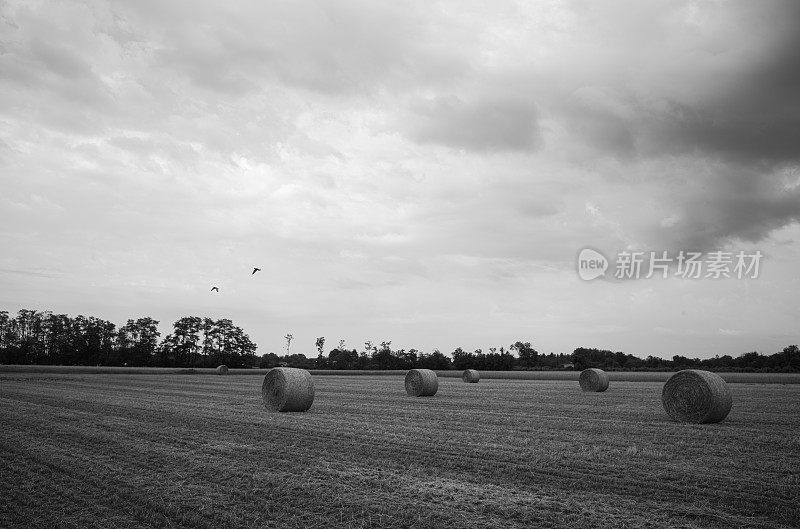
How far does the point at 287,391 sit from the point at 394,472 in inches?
423

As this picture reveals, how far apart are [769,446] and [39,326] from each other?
157982 millimetres

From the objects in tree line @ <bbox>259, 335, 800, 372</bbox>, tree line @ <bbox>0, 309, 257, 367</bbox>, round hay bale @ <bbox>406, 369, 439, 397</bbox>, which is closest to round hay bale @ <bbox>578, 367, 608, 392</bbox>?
round hay bale @ <bbox>406, 369, 439, 397</bbox>

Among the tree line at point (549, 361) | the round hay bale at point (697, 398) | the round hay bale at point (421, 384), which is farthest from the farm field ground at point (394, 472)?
the tree line at point (549, 361)

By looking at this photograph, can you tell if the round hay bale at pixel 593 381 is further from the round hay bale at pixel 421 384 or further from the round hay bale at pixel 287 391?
the round hay bale at pixel 287 391

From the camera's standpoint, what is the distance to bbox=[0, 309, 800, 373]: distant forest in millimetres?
93938

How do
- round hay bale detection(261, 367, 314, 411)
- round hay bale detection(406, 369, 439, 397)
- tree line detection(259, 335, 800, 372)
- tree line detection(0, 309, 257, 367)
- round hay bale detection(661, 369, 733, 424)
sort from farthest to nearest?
tree line detection(0, 309, 257, 367) → tree line detection(259, 335, 800, 372) → round hay bale detection(406, 369, 439, 397) → round hay bale detection(261, 367, 314, 411) → round hay bale detection(661, 369, 733, 424)

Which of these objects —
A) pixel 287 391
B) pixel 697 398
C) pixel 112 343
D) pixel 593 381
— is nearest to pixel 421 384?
pixel 287 391

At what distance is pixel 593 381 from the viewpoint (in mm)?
32656

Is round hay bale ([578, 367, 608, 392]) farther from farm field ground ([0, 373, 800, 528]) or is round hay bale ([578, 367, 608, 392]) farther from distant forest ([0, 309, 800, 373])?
distant forest ([0, 309, 800, 373])

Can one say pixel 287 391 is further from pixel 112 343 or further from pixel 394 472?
pixel 112 343

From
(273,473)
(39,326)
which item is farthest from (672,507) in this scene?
(39,326)

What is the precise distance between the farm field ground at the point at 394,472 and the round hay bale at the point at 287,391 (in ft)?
8.73

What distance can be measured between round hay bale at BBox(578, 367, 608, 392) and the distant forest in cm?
5899

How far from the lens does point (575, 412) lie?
18750mm
